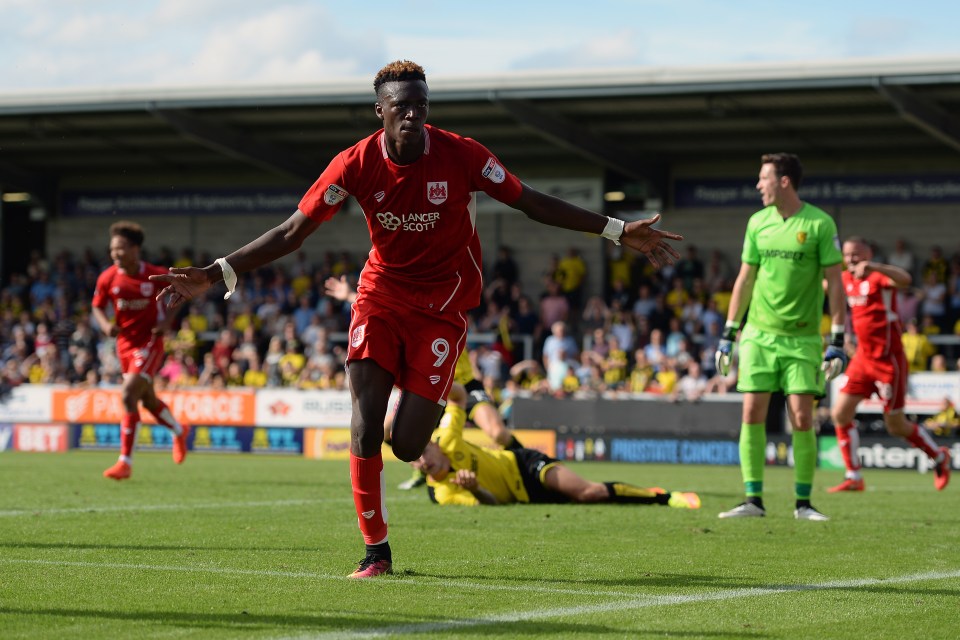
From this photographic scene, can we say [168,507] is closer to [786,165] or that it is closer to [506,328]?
[786,165]

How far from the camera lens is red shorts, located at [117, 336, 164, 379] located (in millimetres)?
14328

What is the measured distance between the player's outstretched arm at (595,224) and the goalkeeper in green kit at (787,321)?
3693 millimetres

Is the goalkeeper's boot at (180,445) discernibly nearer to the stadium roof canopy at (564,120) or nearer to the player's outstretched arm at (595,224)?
the player's outstretched arm at (595,224)

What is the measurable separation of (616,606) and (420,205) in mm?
2106

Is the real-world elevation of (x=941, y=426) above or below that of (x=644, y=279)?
below

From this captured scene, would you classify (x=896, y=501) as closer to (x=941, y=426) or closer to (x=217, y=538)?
(x=217, y=538)

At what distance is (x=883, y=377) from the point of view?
531 inches

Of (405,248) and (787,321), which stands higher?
(405,248)

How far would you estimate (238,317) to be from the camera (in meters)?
31.1

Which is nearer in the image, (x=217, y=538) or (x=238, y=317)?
(x=217, y=538)

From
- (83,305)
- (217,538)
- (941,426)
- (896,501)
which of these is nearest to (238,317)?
(83,305)

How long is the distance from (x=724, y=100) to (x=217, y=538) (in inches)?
781

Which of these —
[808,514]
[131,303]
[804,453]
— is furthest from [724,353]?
[131,303]

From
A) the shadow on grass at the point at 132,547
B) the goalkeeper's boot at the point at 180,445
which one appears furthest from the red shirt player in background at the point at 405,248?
the goalkeeper's boot at the point at 180,445
